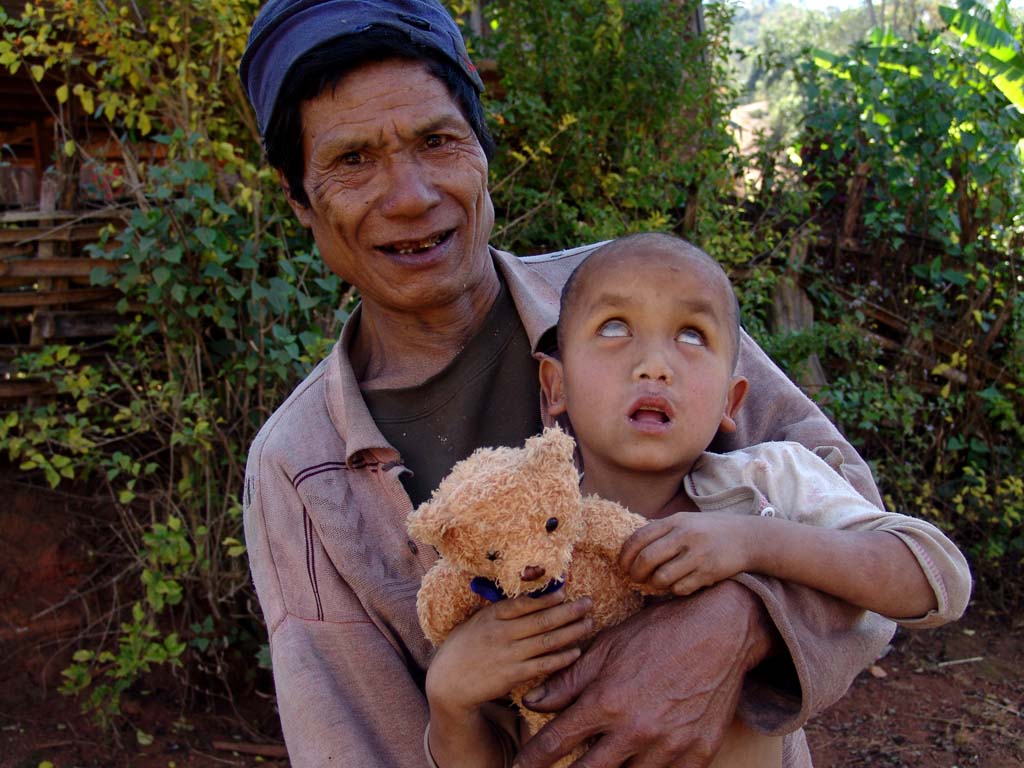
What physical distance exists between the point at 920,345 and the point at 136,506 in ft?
15.1

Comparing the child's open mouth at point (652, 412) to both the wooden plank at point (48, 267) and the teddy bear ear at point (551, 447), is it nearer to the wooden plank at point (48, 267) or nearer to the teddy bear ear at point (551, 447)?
the teddy bear ear at point (551, 447)

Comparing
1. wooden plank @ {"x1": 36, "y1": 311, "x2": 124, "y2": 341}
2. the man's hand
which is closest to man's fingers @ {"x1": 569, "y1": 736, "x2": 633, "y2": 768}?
the man's hand

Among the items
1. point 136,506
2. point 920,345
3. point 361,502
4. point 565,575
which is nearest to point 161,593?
point 136,506

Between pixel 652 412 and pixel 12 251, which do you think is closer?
pixel 652 412

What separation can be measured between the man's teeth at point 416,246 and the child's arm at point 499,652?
0.98 m

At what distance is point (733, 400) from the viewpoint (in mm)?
2191

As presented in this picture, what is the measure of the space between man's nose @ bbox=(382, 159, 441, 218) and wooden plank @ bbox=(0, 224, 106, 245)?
124 inches

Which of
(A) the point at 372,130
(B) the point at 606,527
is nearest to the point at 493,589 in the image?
(B) the point at 606,527

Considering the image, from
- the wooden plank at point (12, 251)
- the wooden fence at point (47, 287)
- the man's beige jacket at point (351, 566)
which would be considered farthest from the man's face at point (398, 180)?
the wooden plank at point (12, 251)

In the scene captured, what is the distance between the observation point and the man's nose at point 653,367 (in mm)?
1876

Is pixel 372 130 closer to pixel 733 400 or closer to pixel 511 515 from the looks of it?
pixel 733 400

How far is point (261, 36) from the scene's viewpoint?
2359 mm

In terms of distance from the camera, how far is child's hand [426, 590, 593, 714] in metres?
1.60

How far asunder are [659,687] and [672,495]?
49 centimetres
